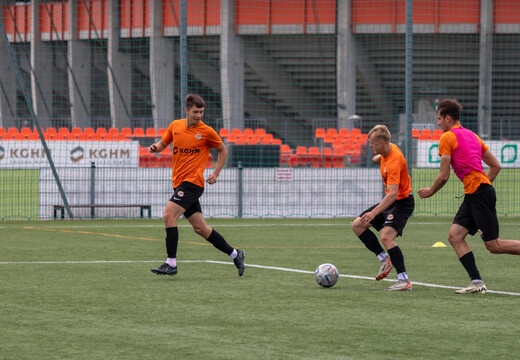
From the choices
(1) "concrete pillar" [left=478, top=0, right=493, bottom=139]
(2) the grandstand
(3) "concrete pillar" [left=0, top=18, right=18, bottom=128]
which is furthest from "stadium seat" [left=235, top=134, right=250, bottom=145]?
(3) "concrete pillar" [left=0, top=18, right=18, bottom=128]

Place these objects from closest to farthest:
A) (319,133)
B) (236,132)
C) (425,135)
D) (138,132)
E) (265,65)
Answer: (425,135), (236,132), (138,132), (319,133), (265,65)

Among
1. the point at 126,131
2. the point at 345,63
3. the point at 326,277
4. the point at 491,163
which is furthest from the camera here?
the point at 345,63

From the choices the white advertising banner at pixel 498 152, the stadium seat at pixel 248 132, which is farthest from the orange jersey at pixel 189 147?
the stadium seat at pixel 248 132

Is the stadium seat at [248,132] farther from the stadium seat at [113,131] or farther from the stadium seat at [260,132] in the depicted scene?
the stadium seat at [113,131]

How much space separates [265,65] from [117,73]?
6.62 m

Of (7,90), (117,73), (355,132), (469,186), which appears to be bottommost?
(469,186)

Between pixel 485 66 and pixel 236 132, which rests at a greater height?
pixel 485 66

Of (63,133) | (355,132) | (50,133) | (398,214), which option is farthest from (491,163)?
(63,133)

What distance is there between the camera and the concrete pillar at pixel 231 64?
108 ft

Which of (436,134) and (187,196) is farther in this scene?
(436,134)

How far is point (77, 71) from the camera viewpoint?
125 ft

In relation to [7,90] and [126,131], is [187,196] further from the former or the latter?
[7,90]

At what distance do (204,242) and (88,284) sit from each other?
4.62m

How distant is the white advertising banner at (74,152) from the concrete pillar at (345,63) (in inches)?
404
